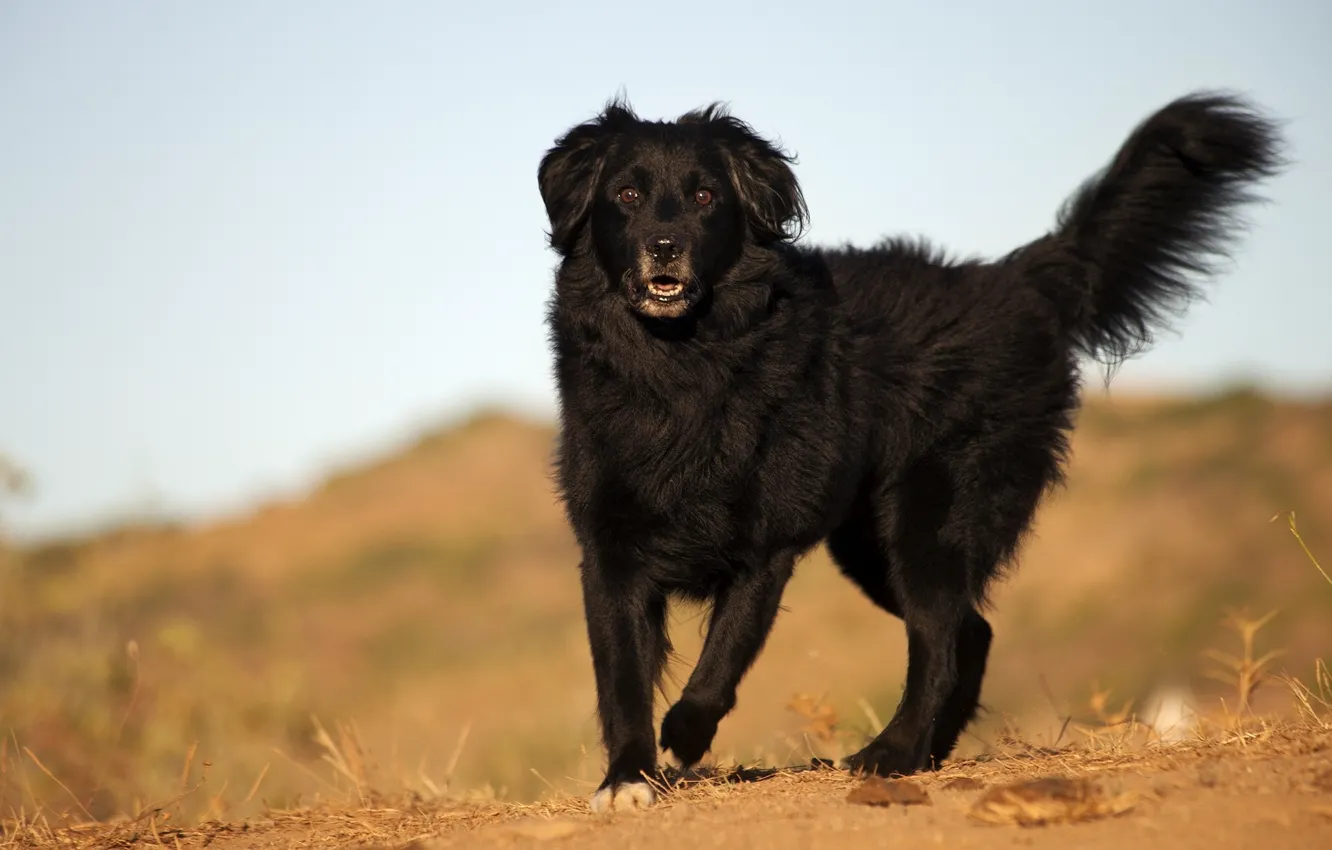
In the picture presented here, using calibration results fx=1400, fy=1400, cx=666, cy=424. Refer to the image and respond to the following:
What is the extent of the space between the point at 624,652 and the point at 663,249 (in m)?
1.47

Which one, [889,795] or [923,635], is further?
[923,635]

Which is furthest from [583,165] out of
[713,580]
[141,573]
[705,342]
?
[141,573]

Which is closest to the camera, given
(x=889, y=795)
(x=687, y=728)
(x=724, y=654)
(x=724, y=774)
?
(x=889, y=795)

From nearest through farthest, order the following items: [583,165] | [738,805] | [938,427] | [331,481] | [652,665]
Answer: [738,805]
[652,665]
[583,165]
[938,427]
[331,481]

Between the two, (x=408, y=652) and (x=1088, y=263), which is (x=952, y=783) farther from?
(x=408, y=652)

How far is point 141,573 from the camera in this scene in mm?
25375

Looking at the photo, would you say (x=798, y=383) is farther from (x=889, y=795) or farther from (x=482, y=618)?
(x=482, y=618)

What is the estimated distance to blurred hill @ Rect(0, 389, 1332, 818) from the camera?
11.1 metres

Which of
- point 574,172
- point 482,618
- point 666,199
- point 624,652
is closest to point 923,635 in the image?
Result: point 624,652

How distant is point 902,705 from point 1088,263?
7.76 ft

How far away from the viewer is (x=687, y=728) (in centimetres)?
500

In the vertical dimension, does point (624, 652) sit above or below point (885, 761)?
above


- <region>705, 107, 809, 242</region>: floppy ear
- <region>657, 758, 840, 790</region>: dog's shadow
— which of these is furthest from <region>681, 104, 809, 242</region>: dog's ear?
<region>657, 758, 840, 790</region>: dog's shadow

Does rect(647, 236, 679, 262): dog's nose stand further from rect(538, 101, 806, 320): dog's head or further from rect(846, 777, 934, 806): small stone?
rect(846, 777, 934, 806): small stone
